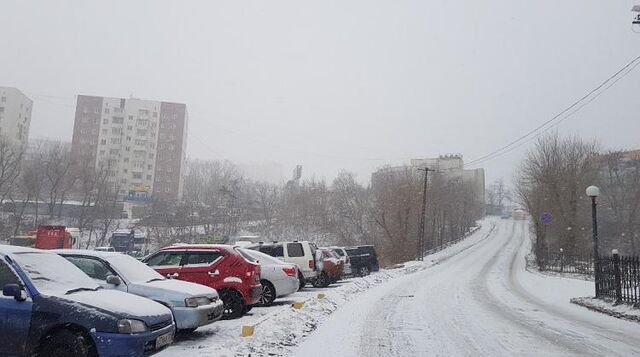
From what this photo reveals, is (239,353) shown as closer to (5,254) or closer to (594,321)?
(5,254)

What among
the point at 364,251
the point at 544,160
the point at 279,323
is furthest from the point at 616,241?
the point at 279,323

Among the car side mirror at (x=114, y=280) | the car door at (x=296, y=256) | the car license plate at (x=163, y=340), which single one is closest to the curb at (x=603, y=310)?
the car door at (x=296, y=256)

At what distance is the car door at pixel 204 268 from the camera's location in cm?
1080

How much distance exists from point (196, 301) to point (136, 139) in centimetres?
8790

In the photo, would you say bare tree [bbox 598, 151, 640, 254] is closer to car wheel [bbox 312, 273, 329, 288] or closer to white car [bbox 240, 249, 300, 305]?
car wheel [bbox 312, 273, 329, 288]

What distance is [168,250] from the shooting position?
1128 centimetres

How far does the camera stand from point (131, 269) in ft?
27.5

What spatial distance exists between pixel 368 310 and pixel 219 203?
66584mm

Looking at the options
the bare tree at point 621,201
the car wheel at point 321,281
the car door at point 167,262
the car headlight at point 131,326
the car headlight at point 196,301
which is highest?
the bare tree at point 621,201

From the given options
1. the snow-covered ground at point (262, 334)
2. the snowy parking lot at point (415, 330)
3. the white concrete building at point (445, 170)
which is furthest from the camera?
the white concrete building at point (445, 170)

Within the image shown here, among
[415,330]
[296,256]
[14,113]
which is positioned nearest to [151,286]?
[415,330]

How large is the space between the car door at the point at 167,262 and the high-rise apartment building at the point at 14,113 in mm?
75848

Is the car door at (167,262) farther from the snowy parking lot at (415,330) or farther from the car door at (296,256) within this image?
the car door at (296,256)

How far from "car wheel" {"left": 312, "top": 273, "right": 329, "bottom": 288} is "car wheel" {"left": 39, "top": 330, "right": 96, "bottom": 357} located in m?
14.4
